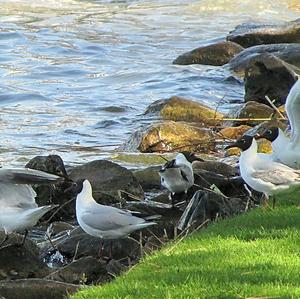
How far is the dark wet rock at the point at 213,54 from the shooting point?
2550 centimetres

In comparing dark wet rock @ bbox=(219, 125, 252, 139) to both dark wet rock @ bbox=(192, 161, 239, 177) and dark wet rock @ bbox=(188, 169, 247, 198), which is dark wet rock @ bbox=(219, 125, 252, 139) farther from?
dark wet rock @ bbox=(188, 169, 247, 198)

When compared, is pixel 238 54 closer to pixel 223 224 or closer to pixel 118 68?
pixel 118 68

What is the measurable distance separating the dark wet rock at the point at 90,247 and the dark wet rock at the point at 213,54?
15.5 metres

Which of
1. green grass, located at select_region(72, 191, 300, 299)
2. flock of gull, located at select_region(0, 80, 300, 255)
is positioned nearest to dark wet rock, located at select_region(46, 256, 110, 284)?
flock of gull, located at select_region(0, 80, 300, 255)

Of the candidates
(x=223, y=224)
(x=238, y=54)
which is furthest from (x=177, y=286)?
(x=238, y=54)

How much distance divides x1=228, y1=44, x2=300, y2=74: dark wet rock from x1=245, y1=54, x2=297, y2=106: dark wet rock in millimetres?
2852

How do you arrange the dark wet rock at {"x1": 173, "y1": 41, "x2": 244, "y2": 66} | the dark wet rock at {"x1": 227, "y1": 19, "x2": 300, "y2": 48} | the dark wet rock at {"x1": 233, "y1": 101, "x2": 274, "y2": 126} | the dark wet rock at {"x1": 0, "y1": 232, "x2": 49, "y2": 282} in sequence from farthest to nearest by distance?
the dark wet rock at {"x1": 227, "y1": 19, "x2": 300, "y2": 48} < the dark wet rock at {"x1": 173, "y1": 41, "x2": 244, "y2": 66} < the dark wet rock at {"x1": 233, "y1": 101, "x2": 274, "y2": 126} < the dark wet rock at {"x1": 0, "y1": 232, "x2": 49, "y2": 282}

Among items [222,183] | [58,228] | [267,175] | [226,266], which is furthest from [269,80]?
[226,266]

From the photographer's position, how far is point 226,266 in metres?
7.16

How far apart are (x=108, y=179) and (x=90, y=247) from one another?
2.65 metres

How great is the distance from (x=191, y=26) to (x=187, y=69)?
7716 millimetres

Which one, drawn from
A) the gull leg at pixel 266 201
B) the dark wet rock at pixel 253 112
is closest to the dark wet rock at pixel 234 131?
the dark wet rock at pixel 253 112

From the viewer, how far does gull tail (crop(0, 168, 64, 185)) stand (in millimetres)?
8961

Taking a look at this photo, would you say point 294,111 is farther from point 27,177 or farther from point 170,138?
point 170,138
